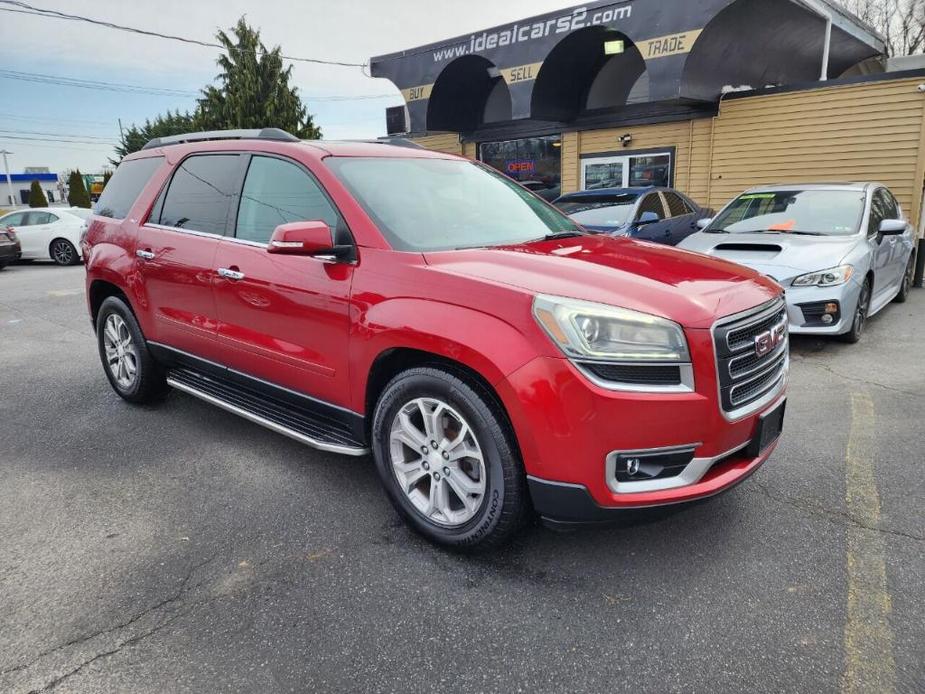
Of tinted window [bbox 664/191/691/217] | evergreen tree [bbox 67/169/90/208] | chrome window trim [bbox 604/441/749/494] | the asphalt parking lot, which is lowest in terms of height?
the asphalt parking lot

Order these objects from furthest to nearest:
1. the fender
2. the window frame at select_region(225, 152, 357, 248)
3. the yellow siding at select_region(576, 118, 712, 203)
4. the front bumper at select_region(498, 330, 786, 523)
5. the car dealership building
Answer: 1. the yellow siding at select_region(576, 118, 712, 203)
2. the car dealership building
3. the window frame at select_region(225, 152, 357, 248)
4. the fender
5. the front bumper at select_region(498, 330, 786, 523)

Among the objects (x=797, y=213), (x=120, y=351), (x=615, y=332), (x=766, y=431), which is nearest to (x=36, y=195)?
(x=120, y=351)

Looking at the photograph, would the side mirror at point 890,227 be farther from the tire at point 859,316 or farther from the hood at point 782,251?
the tire at point 859,316

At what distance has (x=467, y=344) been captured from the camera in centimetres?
249

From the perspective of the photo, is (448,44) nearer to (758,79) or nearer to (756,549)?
(758,79)

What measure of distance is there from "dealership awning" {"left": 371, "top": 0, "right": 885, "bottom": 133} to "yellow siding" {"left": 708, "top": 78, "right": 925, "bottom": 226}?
0.94m

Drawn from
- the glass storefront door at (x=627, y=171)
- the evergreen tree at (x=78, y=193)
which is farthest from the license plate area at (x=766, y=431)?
the evergreen tree at (x=78, y=193)

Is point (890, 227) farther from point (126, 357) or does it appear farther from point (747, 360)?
point (126, 357)

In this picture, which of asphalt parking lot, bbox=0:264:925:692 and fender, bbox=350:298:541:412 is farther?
fender, bbox=350:298:541:412

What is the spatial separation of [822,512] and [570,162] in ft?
43.5

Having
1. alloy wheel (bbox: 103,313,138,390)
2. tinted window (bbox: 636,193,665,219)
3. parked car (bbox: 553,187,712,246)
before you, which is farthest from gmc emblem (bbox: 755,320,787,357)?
tinted window (bbox: 636,193,665,219)

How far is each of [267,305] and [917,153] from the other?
11.6 metres

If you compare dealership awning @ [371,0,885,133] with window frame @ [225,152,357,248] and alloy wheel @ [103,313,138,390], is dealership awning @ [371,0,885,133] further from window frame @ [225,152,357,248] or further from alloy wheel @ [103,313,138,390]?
alloy wheel @ [103,313,138,390]

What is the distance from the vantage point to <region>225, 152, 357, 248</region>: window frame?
3086 mm
